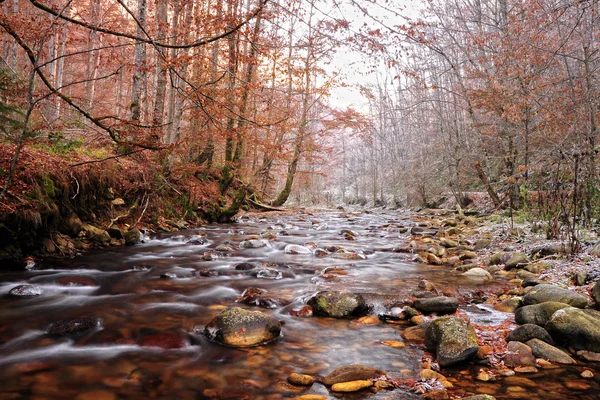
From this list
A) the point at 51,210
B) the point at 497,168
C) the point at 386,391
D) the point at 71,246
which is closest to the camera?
the point at 386,391

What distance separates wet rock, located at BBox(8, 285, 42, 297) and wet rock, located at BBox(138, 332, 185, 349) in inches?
75.7

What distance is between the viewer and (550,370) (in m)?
2.51

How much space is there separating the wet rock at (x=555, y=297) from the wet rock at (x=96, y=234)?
6.48m

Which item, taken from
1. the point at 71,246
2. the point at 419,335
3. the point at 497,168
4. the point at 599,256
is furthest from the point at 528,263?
the point at 497,168

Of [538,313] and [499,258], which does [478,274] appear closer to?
[499,258]

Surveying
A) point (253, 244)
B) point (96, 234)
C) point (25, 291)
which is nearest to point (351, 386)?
point (25, 291)

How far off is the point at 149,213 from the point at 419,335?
23.9 ft

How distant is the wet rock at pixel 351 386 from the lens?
91.0 inches

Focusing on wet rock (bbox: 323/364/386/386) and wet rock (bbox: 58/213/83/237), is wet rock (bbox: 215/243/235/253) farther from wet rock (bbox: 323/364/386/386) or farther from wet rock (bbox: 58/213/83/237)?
wet rock (bbox: 323/364/386/386)

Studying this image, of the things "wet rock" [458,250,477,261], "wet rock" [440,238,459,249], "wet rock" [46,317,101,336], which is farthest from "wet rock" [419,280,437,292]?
"wet rock" [46,317,101,336]

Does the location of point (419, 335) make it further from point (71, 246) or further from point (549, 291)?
point (71, 246)

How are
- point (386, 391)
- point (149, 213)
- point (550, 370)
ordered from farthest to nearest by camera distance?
point (149, 213)
point (550, 370)
point (386, 391)

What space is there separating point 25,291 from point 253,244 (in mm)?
4041

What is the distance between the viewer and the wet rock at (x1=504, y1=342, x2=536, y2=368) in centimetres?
259
